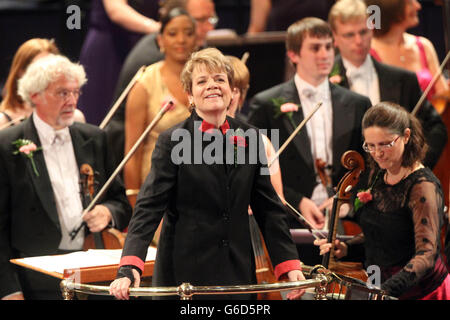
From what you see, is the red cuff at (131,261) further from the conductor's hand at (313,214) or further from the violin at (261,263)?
the conductor's hand at (313,214)

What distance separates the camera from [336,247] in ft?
11.6

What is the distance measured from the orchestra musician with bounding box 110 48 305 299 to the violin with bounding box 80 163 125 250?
859 millimetres

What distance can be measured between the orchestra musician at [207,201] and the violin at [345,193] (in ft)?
1.14

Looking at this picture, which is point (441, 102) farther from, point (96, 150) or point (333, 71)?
point (96, 150)

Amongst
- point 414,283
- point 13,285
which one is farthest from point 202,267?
point 13,285

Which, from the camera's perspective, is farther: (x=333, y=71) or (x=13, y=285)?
(x=333, y=71)

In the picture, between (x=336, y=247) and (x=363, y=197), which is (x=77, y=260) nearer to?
(x=336, y=247)

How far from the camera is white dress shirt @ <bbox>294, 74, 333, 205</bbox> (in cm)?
423

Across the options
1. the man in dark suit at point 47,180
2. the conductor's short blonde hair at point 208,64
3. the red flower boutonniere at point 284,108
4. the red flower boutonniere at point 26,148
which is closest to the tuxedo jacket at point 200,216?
the conductor's short blonde hair at point 208,64

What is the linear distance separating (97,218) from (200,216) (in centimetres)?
97

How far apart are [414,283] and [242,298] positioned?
27.5 inches

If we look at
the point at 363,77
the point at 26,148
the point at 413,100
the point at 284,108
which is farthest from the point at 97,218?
the point at 413,100

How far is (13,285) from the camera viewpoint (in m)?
3.73
